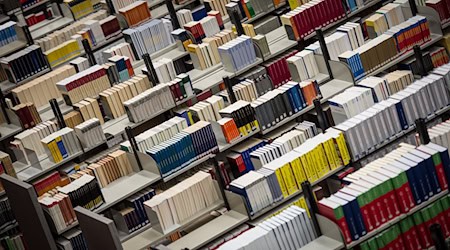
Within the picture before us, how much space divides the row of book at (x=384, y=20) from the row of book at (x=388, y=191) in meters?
3.43

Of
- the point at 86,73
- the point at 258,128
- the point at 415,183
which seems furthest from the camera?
the point at 86,73

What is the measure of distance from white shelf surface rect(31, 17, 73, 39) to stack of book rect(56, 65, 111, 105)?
193cm

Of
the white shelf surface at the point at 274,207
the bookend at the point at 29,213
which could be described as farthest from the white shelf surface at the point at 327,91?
the bookend at the point at 29,213

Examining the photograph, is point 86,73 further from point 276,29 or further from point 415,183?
point 415,183

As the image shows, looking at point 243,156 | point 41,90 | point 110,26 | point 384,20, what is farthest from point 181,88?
point 384,20

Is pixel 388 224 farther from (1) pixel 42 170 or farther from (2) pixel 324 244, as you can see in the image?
(1) pixel 42 170

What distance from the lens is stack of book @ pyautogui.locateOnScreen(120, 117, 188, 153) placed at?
44.9ft

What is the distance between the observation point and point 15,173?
561 inches

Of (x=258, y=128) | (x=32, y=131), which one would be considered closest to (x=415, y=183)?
(x=258, y=128)

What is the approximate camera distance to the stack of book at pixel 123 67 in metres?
15.4

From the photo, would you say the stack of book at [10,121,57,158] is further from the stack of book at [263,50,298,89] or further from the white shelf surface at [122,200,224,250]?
the stack of book at [263,50,298,89]

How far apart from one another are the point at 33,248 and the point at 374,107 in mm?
4133

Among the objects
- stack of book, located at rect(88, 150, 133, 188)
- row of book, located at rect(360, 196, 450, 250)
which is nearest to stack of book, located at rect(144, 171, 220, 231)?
stack of book, located at rect(88, 150, 133, 188)

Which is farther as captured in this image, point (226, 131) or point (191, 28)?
point (191, 28)
